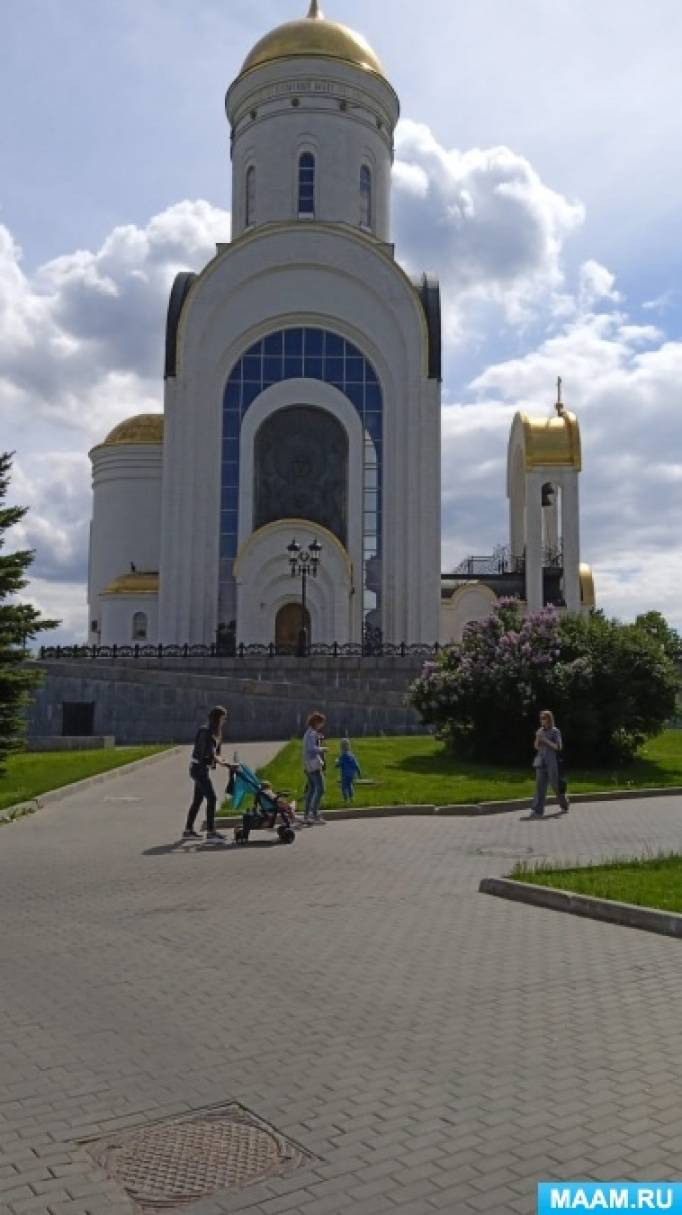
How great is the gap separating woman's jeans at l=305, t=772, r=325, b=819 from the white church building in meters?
21.4

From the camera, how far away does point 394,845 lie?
10883mm

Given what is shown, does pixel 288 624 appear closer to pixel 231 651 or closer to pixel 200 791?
pixel 231 651

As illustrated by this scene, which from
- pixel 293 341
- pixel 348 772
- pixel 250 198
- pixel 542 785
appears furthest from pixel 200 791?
pixel 250 198

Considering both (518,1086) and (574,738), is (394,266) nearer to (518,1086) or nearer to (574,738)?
(574,738)

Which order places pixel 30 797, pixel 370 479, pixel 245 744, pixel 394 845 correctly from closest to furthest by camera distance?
pixel 394 845, pixel 30 797, pixel 245 744, pixel 370 479

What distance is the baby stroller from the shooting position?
437 inches

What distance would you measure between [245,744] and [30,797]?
32.7ft

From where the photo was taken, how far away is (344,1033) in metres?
4.95

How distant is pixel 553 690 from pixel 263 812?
9.35 meters

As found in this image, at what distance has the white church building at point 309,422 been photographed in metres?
35.7

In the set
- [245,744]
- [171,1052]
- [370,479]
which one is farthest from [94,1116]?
[370,479]

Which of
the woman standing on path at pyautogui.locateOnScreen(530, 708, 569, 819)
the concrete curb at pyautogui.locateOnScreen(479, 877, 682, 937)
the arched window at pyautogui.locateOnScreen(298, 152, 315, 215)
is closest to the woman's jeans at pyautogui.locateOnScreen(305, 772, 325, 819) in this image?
the woman standing on path at pyautogui.locateOnScreen(530, 708, 569, 819)

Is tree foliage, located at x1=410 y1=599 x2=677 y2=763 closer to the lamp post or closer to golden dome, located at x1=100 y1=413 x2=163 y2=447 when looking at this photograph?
the lamp post

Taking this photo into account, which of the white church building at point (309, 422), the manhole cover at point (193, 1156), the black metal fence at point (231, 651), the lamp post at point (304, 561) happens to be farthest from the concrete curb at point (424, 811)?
the white church building at point (309, 422)
